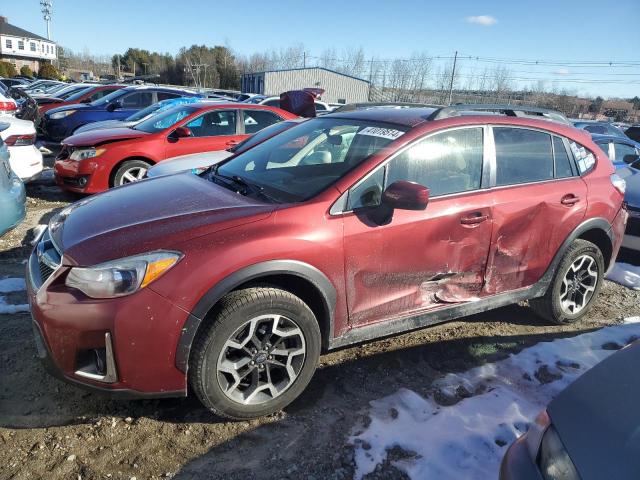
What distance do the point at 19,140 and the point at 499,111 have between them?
6050mm

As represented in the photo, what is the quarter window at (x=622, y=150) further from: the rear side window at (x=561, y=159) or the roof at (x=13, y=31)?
the roof at (x=13, y=31)

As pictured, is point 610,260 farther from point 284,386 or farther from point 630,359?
point 284,386

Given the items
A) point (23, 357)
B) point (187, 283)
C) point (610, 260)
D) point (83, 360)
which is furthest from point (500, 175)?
point (23, 357)

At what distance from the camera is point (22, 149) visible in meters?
6.43

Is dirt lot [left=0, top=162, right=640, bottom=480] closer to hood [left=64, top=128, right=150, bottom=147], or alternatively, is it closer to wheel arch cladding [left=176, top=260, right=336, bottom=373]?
wheel arch cladding [left=176, top=260, right=336, bottom=373]

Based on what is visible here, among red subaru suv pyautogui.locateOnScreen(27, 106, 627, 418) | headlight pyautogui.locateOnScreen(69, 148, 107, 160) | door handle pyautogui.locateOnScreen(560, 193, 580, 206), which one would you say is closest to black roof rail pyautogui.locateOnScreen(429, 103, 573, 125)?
red subaru suv pyautogui.locateOnScreen(27, 106, 627, 418)

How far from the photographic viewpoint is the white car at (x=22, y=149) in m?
6.28

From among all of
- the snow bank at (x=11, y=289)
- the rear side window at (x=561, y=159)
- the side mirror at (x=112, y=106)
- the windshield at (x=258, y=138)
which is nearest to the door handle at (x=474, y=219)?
the rear side window at (x=561, y=159)

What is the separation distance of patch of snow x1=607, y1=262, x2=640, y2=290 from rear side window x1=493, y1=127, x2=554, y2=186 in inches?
87.8

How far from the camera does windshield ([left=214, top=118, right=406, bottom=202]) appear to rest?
3.08 metres

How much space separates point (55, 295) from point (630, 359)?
8.57 ft

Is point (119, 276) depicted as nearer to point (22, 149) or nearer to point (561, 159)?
point (561, 159)

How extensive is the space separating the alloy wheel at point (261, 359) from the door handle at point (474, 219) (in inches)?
53.6

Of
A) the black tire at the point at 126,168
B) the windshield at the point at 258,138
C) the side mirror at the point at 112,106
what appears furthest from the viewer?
the side mirror at the point at 112,106
